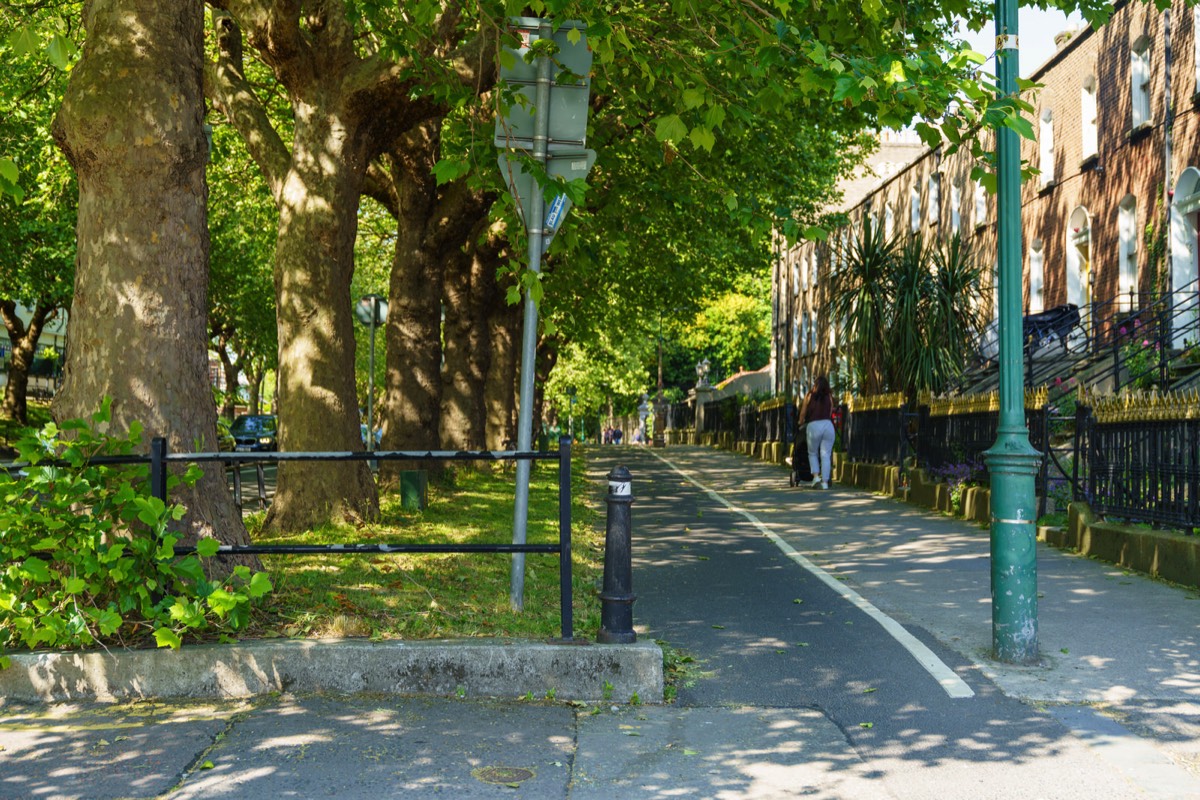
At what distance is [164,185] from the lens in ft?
22.9

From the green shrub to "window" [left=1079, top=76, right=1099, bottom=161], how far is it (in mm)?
22489

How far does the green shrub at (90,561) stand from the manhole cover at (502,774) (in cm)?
172

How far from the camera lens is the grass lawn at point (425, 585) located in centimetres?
685

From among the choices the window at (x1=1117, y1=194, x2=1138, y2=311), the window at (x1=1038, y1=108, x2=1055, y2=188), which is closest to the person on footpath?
the window at (x1=1117, y1=194, x2=1138, y2=311)

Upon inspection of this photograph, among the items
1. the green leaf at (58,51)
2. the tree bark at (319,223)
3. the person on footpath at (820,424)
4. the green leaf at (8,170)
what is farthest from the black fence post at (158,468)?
the person on footpath at (820,424)

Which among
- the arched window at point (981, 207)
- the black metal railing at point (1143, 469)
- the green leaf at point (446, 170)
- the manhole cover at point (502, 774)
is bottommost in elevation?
the manhole cover at point (502, 774)

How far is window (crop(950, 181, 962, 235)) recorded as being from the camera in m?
32.3

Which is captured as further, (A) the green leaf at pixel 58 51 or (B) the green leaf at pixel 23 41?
(B) the green leaf at pixel 23 41

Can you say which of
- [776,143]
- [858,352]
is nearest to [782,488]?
[858,352]

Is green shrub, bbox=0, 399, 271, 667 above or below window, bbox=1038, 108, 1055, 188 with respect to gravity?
below

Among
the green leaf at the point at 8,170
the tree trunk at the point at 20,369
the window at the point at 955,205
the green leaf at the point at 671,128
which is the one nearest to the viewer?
the green leaf at the point at 8,170

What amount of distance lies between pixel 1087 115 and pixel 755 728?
22301mm

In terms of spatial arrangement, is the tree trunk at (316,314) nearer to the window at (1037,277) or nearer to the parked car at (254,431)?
the window at (1037,277)

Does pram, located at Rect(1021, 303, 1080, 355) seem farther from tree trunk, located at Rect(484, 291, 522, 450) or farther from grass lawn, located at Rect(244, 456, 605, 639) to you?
grass lawn, located at Rect(244, 456, 605, 639)
